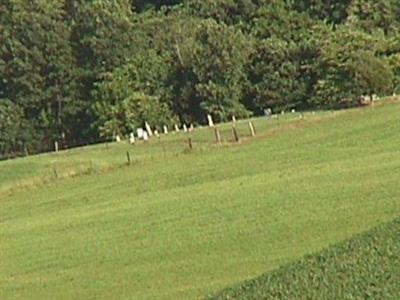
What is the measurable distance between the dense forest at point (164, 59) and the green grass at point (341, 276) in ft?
159

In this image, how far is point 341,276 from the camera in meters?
12.7

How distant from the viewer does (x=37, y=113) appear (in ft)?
263

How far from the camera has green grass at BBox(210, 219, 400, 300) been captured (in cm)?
1217

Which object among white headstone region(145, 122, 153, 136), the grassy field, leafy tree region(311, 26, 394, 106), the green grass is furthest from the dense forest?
the green grass

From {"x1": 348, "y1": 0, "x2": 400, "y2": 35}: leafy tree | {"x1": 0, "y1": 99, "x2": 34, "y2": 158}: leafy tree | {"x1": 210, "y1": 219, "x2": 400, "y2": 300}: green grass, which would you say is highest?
{"x1": 348, "y1": 0, "x2": 400, "y2": 35}: leafy tree

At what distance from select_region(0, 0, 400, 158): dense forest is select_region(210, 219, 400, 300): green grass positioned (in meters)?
48.6

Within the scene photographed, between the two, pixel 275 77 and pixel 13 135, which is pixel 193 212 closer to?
pixel 275 77

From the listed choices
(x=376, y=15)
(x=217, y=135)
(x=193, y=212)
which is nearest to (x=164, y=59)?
(x=376, y=15)

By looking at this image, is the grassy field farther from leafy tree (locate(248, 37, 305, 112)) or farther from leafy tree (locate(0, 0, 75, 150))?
leafy tree (locate(0, 0, 75, 150))

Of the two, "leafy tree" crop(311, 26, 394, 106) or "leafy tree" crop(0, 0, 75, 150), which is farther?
"leafy tree" crop(0, 0, 75, 150)

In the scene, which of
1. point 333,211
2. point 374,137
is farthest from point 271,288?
point 374,137

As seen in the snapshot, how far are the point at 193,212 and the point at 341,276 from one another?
37.4 feet

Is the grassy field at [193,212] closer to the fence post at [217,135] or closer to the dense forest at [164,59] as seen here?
the fence post at [217,135]

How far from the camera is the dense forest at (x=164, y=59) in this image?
228 feet
